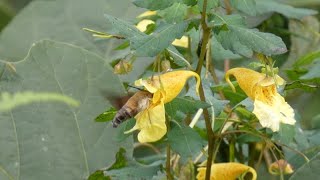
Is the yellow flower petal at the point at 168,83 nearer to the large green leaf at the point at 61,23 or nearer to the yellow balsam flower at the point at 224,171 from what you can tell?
the yellow balsam flower at the point at 224,171

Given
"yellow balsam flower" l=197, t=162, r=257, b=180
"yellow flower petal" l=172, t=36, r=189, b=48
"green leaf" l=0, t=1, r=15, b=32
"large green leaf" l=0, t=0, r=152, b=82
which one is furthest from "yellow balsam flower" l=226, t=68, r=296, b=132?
"green leaf" l=0, t=1, r=15, b=32

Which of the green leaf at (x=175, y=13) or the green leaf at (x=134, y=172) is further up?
the green leaf at (x=175, y=13)

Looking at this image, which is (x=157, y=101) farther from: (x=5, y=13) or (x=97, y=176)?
(x=5, y=13)

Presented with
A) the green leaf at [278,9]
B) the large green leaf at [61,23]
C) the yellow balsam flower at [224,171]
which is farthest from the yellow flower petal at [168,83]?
the large green leaf at [61,23]

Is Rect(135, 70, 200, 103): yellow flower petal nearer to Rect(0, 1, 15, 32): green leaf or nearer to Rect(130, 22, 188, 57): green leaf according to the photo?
Rect(130, 22, 188, 57): green leaf

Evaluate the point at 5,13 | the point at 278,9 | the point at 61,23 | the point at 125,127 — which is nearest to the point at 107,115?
the point at 125,127

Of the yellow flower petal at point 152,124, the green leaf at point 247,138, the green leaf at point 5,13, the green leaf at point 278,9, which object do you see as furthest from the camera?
the green leaf at point 5,13
